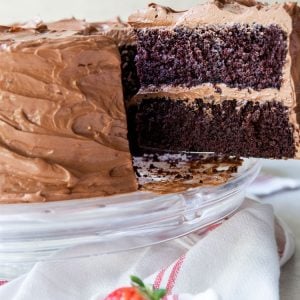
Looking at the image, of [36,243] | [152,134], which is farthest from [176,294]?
[152,134]

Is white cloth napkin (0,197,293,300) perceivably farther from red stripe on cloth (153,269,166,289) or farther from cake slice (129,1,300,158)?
cake slice (129,1,300,158)

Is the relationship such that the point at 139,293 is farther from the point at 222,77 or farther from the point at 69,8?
the point at 69,8

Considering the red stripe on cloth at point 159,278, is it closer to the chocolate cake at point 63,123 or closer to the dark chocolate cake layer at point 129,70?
the chocolate cake at point 63,123

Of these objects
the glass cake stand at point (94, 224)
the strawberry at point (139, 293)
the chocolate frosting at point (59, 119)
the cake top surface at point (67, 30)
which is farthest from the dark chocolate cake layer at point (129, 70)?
the strawberry at point (139, 293)

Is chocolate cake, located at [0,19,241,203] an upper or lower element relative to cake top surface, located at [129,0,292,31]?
lower

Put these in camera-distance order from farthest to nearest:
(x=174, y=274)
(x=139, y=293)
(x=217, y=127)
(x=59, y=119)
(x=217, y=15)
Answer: (x=217, y=127) < (x=217, y=15) < (x=59, y=119) < (x=174, y=274) < (x=139, y=293)

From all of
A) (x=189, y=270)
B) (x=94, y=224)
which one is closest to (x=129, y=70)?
(x=94, y=224)

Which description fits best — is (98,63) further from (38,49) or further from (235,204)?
(235,204)

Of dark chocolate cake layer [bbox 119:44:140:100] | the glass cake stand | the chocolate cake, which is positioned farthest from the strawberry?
dark chocolate cake layer [bbox 119:44:140:100]
